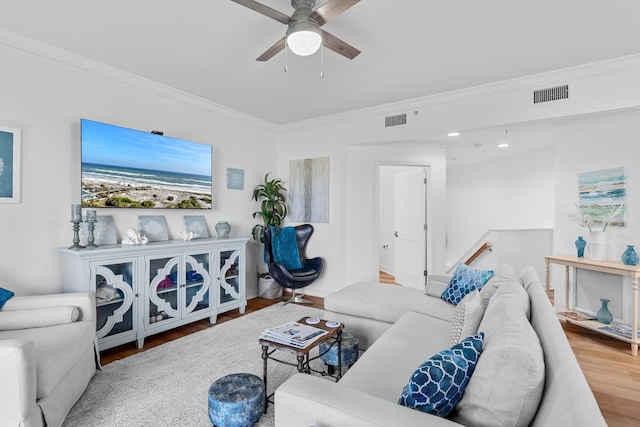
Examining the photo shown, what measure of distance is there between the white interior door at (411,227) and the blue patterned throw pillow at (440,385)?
153 inches

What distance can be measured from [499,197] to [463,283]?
462 centimetres

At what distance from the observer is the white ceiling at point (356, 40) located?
217 centimetres

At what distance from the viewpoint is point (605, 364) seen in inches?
105

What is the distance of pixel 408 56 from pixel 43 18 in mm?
2849

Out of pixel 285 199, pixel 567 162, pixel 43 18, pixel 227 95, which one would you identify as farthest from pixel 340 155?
pixel 43 18

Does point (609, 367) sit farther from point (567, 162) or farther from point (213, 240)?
point (213, 240)

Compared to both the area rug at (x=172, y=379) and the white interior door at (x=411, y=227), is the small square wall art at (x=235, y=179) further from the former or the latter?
the white interior door at (x=411, y=227)

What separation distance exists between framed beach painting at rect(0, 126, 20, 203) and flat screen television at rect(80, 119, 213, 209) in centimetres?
43

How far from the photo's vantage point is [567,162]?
375 cm

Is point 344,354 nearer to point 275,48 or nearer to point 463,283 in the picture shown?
point 463,283

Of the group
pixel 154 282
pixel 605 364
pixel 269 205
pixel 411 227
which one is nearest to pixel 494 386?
pixel 605 364

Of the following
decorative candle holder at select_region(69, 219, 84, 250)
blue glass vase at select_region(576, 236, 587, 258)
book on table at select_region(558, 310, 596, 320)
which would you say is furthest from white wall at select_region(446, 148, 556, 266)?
decorative candle holder at select_region(69, 219, 84, 250)

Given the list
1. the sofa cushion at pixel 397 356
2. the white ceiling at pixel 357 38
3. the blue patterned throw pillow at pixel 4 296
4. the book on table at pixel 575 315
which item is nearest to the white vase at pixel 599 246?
the book on table at pixel 575 315

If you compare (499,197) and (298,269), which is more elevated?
(499,197)
